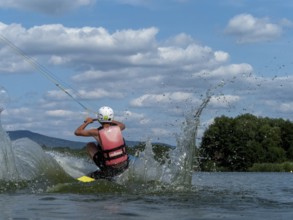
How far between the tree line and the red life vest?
69.0 metres

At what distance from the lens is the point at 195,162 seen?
61.1ft

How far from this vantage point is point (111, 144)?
687 inches

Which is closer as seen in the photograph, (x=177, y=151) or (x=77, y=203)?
(x=77, y=203)

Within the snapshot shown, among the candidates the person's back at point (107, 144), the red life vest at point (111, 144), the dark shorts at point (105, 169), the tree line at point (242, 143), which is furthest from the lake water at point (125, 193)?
the tree line at point (242, 143)

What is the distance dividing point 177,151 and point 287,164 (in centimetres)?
6536

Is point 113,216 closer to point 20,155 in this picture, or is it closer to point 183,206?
point 183,206

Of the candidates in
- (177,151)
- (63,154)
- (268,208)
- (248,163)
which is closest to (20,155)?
(63,154)

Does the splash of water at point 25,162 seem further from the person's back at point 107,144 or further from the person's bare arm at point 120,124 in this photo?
the person's bare arm at point 120,124

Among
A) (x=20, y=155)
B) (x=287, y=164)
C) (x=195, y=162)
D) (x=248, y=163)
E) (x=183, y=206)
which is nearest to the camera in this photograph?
(x=183, y=206)

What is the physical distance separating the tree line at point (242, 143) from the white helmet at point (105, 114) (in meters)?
69.2

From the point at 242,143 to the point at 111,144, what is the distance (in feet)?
263

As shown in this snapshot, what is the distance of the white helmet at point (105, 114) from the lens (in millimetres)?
17484

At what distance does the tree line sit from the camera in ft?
298

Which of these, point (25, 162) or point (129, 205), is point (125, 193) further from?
point (25, 162)
